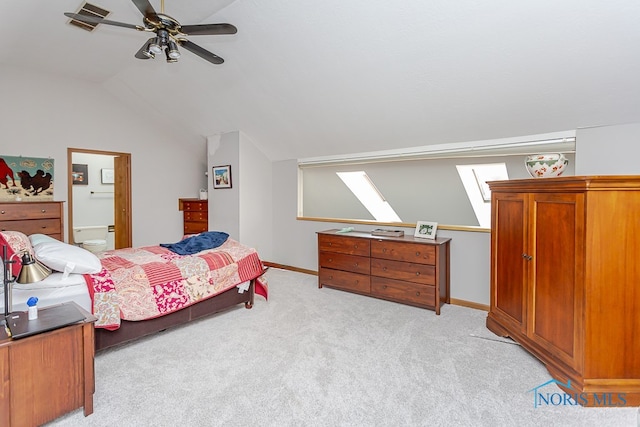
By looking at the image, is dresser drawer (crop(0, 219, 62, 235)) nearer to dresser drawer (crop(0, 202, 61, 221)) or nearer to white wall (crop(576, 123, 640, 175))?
dresser drawer (crop(0, 202, 61, 221))

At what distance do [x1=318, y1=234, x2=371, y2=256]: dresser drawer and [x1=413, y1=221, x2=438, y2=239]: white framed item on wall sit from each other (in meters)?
0.61

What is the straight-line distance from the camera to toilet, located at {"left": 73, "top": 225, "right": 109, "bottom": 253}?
5.69 metres

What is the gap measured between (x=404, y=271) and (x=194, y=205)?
3.97m

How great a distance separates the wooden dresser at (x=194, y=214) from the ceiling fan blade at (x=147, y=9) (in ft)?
12.6

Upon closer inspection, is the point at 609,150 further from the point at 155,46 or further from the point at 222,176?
the point at 222,176

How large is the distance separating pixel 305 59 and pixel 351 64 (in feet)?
1.54

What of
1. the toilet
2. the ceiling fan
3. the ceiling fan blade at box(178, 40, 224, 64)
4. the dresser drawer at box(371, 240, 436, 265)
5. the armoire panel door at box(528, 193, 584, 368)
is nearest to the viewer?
the armoire panel door at box(528, 193, 584, 368)

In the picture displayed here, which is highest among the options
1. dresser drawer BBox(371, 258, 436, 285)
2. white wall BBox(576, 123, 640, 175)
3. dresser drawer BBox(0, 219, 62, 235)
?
white wall BBox(576, 123, 640, 175)

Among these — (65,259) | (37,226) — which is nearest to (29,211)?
(37,226)

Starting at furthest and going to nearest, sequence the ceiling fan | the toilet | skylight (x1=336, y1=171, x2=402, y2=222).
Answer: the toilet, skylight (x1=336, y1=171, x2=402, y2=222), the ceiling fan

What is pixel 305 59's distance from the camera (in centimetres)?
316

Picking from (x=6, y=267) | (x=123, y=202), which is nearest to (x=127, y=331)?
A: (x=6, y=267)

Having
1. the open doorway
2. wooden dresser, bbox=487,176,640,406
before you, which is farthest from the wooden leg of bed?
the open doorway

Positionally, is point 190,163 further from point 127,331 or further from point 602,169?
point 602,169
